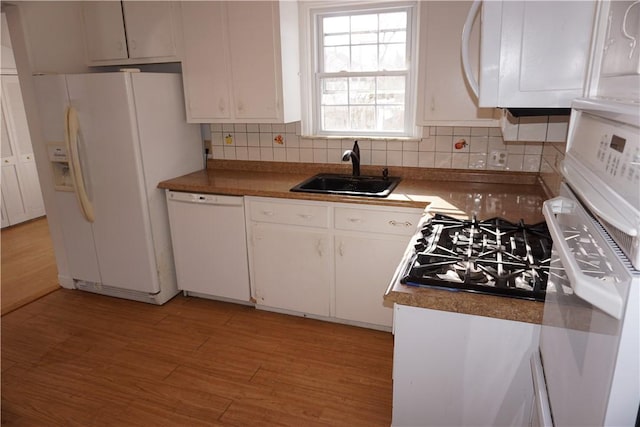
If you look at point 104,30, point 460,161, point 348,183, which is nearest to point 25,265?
point 104,30

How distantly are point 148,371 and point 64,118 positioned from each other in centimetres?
177

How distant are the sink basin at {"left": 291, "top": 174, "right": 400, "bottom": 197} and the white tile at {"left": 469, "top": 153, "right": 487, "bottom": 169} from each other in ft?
1.61

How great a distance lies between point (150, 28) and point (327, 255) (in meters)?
2.05

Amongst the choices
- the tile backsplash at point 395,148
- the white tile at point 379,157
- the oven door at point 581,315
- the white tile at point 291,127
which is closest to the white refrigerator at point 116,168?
the tile backsplash at point 395,148

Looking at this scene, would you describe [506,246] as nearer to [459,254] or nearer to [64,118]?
[459,254]

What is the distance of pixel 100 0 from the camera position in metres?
3.17

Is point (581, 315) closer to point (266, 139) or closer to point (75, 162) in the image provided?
point (266, 139)

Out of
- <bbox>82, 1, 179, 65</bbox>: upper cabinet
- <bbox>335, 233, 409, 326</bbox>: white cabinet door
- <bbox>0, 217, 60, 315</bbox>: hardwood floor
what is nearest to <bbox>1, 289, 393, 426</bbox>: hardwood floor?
<bbox>335, 233, 409, 326</bbox>: white cabinet door

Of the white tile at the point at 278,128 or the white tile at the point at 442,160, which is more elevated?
the white tile at the point at 278,128

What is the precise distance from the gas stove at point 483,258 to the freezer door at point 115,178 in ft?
6.59

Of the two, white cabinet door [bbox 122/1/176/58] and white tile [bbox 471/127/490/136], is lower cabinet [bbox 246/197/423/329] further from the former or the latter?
white cabinet door [bbox 122/1/176/58]

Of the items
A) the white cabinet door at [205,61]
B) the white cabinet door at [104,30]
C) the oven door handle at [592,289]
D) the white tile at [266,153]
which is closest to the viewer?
the oven door handle at [592,289]

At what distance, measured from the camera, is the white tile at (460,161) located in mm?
2889

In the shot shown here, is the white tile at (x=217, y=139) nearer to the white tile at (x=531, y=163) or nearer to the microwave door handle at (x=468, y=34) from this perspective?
the white tile at (x=531, y=163)
